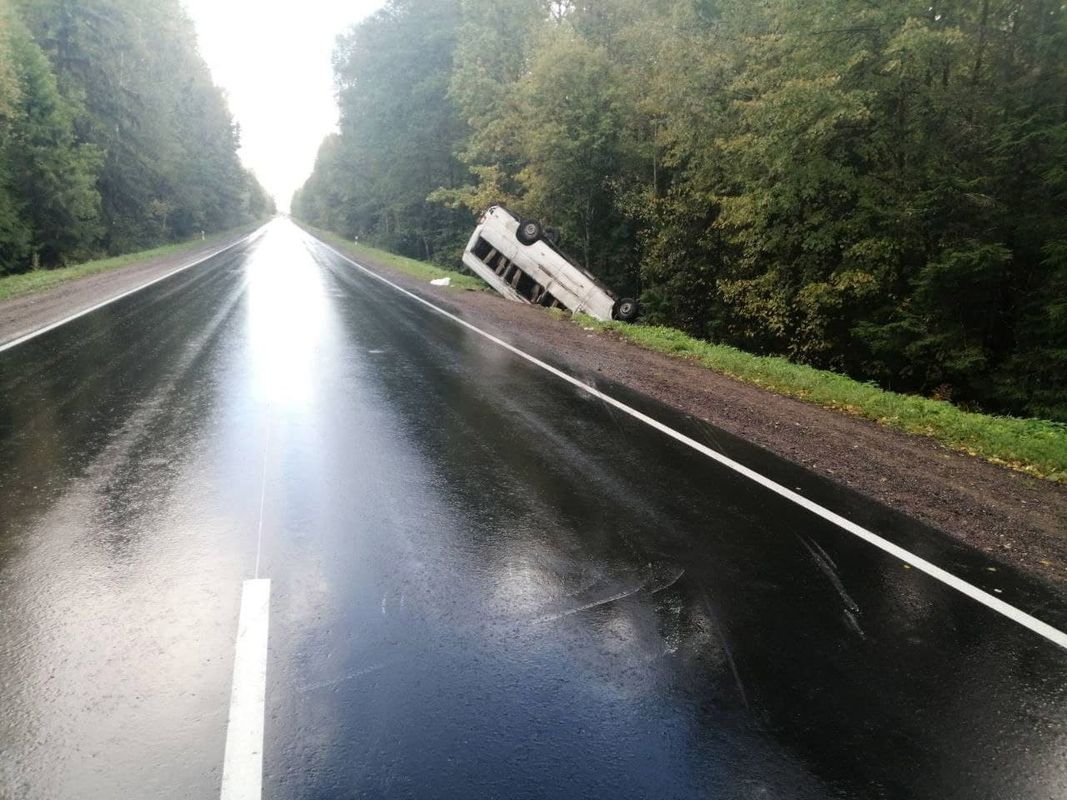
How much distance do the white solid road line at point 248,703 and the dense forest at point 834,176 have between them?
1230 centimetres

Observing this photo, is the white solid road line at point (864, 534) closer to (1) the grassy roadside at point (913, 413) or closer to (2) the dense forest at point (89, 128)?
(1) the grassy roadside at point (913, 413)

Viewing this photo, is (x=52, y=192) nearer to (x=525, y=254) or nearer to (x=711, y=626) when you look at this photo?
(x=525, y=254)

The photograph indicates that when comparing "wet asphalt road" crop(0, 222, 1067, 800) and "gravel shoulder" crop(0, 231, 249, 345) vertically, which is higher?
"gravel shoulder" crop(0, 231, 249, 345)

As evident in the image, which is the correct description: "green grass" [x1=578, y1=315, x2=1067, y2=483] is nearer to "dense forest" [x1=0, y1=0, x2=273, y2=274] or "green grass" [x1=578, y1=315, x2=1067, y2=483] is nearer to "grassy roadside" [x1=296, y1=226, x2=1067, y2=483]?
"grassy roadside" [x1=296, y1=226, x2=1067, y2=483]

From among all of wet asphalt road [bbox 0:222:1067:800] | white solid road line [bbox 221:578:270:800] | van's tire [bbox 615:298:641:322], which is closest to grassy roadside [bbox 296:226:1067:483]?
wet asphalt road [bbox 0:222:1067:800]

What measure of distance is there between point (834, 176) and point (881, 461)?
8.58 m

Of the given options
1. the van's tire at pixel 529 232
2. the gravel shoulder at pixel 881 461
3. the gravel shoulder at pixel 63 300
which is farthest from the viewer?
the van's tire at pixel 529 232

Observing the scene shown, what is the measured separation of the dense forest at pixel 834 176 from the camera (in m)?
11.9

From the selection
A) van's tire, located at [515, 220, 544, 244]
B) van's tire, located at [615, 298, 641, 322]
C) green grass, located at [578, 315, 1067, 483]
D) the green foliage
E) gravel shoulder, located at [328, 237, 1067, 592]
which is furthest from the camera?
the green foliage

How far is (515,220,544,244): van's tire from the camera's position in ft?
60.8

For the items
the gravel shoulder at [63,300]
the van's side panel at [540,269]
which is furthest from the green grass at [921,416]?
the gravel shoulder at [63,300]

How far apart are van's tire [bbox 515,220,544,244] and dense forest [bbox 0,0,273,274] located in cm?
1888

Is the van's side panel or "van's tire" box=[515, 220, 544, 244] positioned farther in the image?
"van's tire" box=[515, 220, 544, 244]

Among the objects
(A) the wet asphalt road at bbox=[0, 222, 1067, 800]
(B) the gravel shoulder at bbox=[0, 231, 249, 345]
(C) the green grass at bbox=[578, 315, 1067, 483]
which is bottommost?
(C) the green grass at bbox=[578, 315, 1067, 483]
